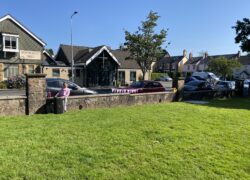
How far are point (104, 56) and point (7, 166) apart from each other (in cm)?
3219

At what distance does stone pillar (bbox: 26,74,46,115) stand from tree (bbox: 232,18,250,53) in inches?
888

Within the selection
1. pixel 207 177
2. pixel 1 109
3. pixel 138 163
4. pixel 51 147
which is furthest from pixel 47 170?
pixel 1 109

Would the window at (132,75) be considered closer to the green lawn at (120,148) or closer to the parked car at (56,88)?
the parked car at (56,88)

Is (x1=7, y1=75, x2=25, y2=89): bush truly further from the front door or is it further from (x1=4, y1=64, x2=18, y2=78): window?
the front door

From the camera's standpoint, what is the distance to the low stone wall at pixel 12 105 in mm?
8875

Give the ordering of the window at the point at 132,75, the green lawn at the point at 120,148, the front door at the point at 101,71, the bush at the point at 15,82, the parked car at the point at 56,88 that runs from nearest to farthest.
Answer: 1. the green lawn at the point at 120,148
2. the parked car at the point at 56,88
3. the bush at the point at 15,82
4. the front door at the point at 101,71
5. the window at the point at 132,75

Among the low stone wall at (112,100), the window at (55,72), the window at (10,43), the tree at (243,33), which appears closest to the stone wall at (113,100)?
the low stone wall at (112,100)

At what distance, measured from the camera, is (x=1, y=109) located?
8.84 m

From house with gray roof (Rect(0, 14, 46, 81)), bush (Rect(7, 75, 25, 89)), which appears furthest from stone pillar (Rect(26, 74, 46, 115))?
house with gray roof (Rect(0, 14, 46, 81))

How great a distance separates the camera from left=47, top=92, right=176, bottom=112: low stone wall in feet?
35.0

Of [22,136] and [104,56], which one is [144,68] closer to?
[104,56]

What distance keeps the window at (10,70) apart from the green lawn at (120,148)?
23.5 m

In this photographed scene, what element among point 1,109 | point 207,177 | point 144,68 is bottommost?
point 207,177

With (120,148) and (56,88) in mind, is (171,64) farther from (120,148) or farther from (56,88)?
(120,148)
